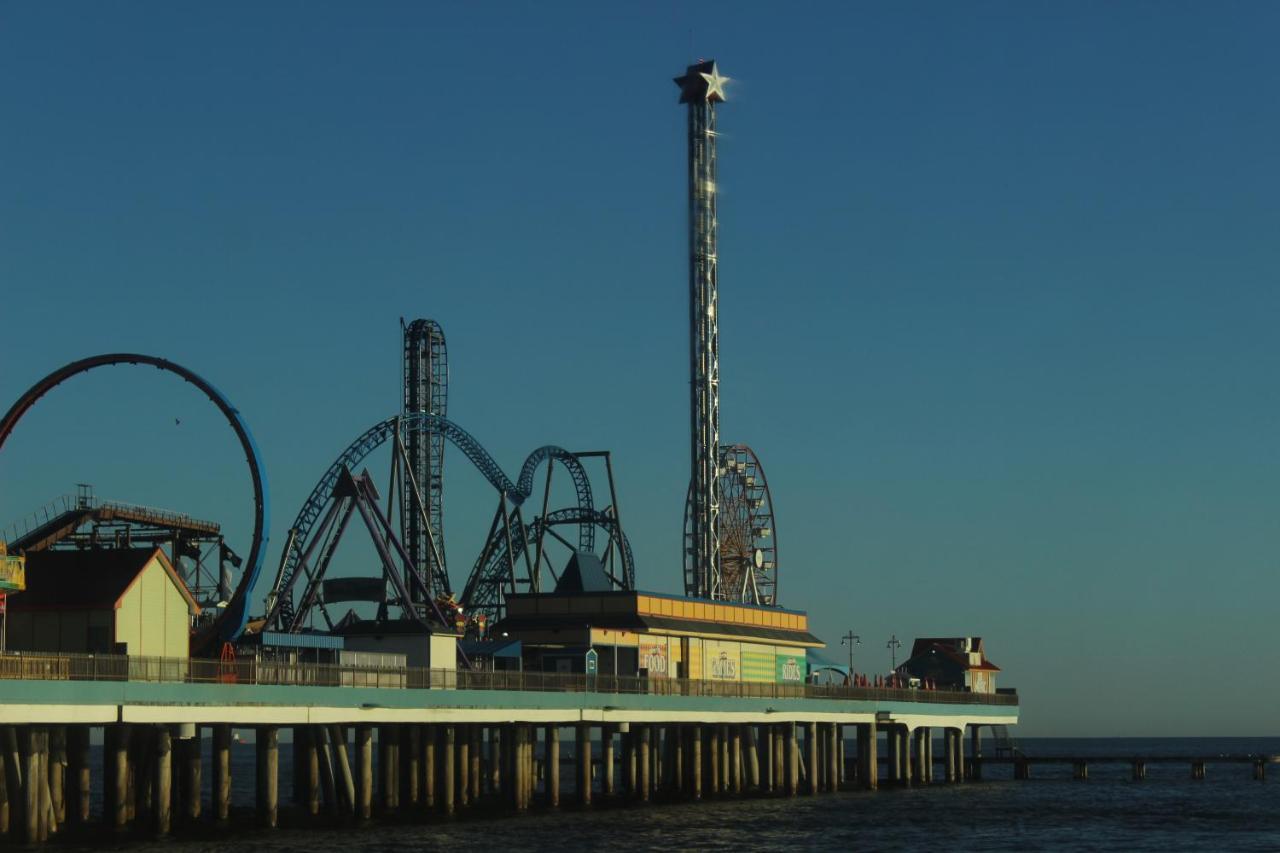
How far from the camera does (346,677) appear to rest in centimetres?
6600

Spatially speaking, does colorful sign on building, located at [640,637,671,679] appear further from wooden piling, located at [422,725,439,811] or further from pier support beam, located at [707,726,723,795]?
wooden piling, located at [422,725,439,811]

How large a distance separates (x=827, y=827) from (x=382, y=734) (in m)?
17.5

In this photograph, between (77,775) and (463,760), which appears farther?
(463,760)

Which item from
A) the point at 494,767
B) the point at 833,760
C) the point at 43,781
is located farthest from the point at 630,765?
the point at 43,781

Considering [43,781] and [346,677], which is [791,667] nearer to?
[346,677]

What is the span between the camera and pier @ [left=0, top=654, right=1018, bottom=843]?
5625 cm

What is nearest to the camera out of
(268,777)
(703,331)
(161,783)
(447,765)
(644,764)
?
(161,783)

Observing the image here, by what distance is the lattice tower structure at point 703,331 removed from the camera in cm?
12619

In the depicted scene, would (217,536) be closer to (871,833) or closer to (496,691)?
(496,691)

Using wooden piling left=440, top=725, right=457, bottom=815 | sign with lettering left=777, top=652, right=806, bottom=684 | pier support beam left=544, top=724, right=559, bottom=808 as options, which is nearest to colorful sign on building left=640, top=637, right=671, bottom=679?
sign with lettering left=777, top=652, right=806, bottom=684

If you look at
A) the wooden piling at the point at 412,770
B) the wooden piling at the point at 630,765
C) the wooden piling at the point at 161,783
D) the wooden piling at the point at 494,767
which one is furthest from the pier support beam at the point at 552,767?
the wooden piling at the point at 161,783

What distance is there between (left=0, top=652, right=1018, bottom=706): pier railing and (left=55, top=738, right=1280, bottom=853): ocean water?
4872 millimetres

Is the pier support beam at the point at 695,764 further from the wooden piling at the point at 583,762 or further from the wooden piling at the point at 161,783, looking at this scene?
the wooden piling at the point at 161,783

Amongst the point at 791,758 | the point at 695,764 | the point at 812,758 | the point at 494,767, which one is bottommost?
the point at 494,767
